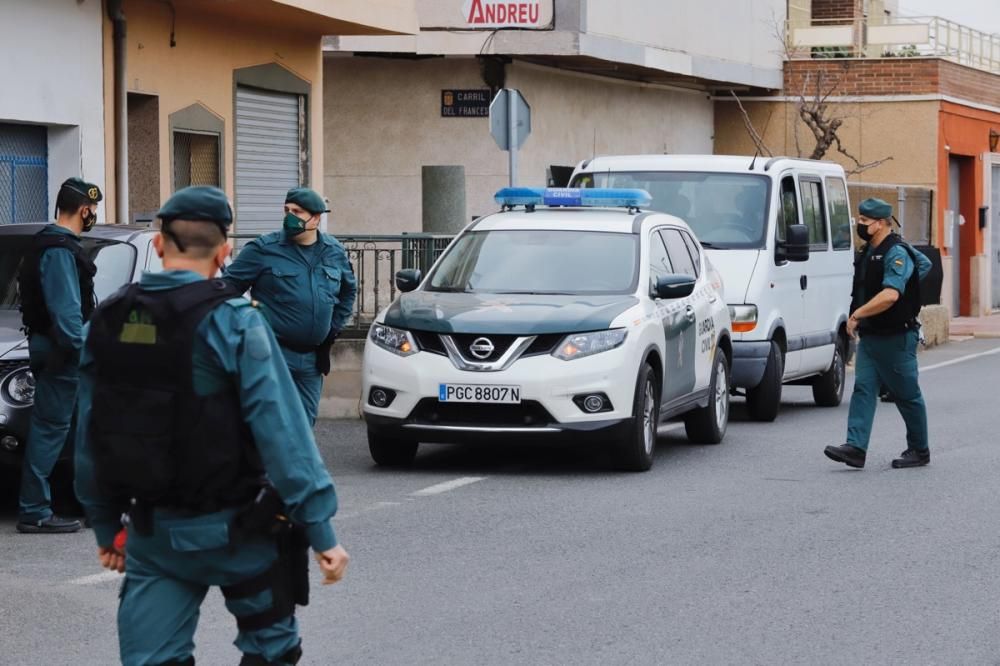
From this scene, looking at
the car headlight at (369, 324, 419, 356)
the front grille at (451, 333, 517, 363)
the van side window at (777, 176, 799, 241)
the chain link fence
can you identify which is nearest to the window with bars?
the chain link fence

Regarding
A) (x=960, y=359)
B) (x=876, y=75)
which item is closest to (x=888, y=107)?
Answer: (x=876, y=75)

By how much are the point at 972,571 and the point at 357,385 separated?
7536 millimetres

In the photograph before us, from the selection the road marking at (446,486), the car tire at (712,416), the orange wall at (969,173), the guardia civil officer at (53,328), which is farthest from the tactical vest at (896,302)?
the orange wall at (969,173)

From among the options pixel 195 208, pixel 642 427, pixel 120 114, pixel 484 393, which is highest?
pixel 120 114

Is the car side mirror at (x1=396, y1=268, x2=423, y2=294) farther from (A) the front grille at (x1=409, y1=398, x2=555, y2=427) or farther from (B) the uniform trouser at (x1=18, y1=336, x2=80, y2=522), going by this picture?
(B) the uniform trouser at (x1=18, y1=336, x2=80, y2=522)

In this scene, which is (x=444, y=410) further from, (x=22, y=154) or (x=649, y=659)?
(x=22, y=154)

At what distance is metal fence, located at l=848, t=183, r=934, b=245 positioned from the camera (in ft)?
95.6

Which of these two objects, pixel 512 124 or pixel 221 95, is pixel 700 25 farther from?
pixel 221 95

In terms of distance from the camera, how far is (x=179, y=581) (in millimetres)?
→ 4570

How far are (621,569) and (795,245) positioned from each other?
24.5 ft

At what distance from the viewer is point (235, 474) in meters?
4.50

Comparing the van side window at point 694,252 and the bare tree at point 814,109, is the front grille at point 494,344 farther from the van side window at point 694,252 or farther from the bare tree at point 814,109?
the bare tree at point 814,109

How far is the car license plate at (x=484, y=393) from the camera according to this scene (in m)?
Answer: 11.3

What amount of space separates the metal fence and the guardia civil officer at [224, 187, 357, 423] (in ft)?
62.2
